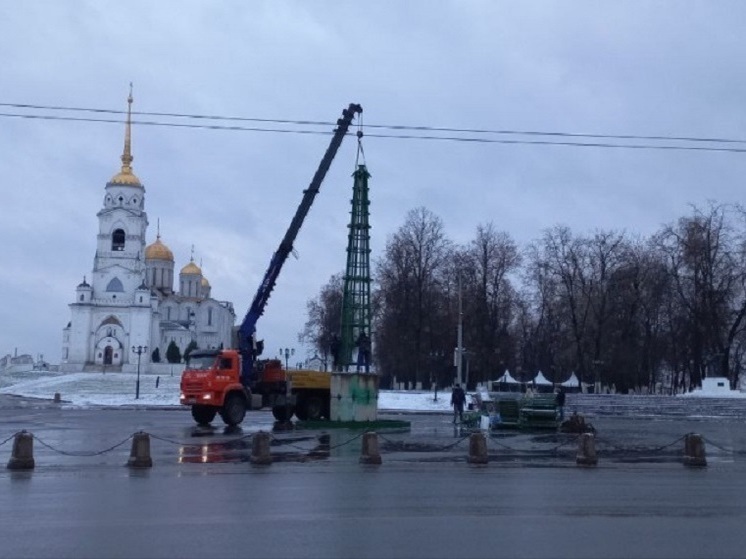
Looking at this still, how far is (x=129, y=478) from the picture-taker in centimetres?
1986

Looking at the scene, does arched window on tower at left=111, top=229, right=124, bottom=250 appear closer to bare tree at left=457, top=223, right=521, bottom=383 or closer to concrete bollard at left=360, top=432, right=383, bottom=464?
bare tree at left=457, top=223, right=521, bottom=383

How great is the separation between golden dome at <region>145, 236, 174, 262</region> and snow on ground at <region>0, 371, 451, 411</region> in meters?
27.8

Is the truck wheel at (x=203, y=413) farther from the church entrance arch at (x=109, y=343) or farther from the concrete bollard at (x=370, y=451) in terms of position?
the church entrance arch at (x=109, y=343)

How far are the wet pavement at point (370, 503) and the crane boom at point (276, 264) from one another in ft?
39.0

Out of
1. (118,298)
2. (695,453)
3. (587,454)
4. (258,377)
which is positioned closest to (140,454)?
(587,454)

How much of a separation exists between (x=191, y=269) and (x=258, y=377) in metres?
100

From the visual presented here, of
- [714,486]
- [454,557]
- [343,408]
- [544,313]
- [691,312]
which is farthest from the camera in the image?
[544,313]

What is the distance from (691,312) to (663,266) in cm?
454

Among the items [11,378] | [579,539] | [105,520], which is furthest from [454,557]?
[11,378]

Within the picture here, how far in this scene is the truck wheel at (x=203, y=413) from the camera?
131 feet

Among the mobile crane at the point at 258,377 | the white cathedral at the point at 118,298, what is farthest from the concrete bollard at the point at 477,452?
the white cathedral at the point at 118,298

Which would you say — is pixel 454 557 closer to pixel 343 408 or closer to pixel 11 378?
pixel 343 408

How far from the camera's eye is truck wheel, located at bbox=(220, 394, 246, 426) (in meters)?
39.1

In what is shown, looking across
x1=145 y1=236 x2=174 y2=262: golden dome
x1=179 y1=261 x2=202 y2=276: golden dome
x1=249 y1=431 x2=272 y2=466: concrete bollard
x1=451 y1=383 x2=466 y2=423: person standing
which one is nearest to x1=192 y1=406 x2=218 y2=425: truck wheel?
x1=451 y1=383 x2=466 y2=423: person standing
